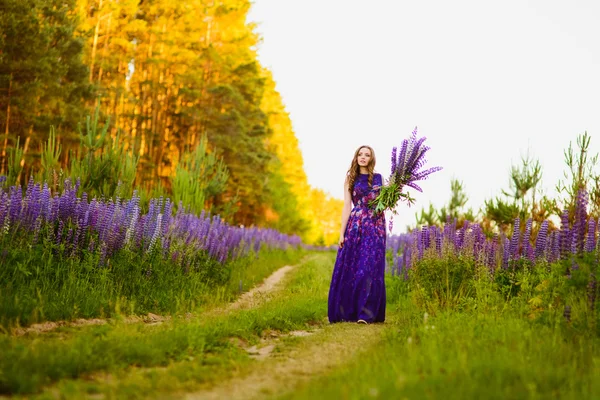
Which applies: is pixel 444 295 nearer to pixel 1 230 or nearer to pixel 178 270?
pixel 178 270

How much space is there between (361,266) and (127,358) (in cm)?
421

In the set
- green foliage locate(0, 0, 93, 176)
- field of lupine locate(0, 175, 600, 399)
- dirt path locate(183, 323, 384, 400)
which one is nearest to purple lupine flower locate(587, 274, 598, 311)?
field of lupine locate(0, 175, 600, 399)

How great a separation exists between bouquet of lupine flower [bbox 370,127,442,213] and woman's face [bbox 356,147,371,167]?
447mm

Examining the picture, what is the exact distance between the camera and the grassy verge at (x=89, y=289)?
19.6ft

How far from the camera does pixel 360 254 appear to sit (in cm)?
807

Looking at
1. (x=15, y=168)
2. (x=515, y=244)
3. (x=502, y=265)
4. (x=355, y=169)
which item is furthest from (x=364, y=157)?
(x=15, y=168)

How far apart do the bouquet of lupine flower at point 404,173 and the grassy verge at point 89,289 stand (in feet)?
10.6

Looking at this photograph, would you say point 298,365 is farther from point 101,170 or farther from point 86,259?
point 101,170

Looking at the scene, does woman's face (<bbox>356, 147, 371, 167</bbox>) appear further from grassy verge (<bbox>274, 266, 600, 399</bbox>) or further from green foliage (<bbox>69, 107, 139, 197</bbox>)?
green foliage (<bbox>69, 107, 139, 197</bbox>)

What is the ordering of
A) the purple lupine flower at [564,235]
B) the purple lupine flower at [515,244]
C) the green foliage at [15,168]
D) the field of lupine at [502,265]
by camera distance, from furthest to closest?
the green foliage at [15,168] → the purple lupine flower at [515,244] → the field of lupine at [502,265] → the purple lupine flower at [564,235]

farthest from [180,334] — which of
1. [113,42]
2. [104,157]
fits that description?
[113,42]

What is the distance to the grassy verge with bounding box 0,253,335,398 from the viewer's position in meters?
3.74

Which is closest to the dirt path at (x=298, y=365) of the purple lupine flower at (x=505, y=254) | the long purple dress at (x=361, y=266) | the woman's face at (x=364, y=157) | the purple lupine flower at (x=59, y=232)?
the long purple dress at (x=361, y=266)

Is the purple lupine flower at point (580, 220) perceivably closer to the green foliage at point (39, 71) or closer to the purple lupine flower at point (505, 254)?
the purple lupine flower at point (505, 254)
